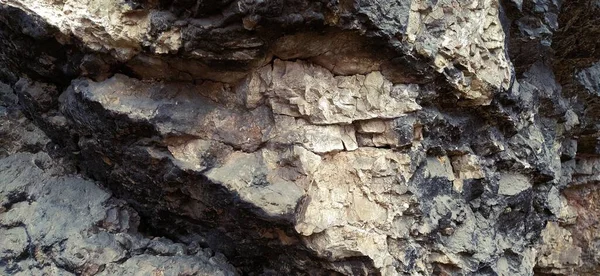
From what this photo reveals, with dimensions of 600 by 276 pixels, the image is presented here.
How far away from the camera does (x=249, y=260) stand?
2426 millimetres

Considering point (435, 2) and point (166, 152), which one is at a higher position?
point (435, 2)

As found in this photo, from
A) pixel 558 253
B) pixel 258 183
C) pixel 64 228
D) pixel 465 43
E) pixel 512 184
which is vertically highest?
pixel 465 43

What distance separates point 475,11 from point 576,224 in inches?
111

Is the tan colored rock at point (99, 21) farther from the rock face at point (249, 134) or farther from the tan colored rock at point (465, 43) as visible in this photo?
the tan colored rock at point (465, 43)

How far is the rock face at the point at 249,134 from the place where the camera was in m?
1.97

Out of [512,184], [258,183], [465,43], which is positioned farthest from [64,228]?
[512,184]

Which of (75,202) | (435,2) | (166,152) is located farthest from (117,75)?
(435,2)

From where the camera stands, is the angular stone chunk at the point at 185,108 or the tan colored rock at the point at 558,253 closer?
the angular stone chunk at the point at 185,108

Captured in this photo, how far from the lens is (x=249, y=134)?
2109 millimetres

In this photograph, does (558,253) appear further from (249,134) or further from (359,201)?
(249,134)

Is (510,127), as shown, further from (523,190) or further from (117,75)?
(117,75)

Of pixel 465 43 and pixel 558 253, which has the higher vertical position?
pixel 465 43

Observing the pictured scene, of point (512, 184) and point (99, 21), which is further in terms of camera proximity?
point (512, 184)

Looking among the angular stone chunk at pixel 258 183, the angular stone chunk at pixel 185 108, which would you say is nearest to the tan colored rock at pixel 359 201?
the angular stone chunk at pixel 258 183
